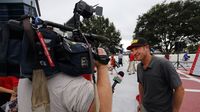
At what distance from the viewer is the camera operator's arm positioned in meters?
1.57

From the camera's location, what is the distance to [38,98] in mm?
1581

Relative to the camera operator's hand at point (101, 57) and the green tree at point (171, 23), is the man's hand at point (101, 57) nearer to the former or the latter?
the camera operator's hand at point (101, 57)

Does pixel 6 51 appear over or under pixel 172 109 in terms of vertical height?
over

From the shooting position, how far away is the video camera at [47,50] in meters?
1.50

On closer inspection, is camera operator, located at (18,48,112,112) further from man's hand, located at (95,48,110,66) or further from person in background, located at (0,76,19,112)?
person in background, located at (0,76,19,112)

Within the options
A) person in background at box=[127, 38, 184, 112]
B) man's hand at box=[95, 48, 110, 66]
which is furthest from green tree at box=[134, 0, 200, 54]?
man's hand at box=[95, 48, 110, 66]

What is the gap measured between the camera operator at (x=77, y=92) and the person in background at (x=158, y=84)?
183 centimetres

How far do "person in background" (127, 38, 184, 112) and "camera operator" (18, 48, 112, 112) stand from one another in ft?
6.00

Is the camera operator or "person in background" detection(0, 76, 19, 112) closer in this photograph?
the camera operator

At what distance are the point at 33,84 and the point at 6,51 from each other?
247 mm

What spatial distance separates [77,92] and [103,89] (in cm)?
16

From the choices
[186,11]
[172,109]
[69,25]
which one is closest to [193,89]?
[172,109]

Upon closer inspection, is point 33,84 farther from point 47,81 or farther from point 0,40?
point 0,40

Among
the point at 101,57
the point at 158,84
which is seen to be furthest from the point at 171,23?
the point at 101,57
